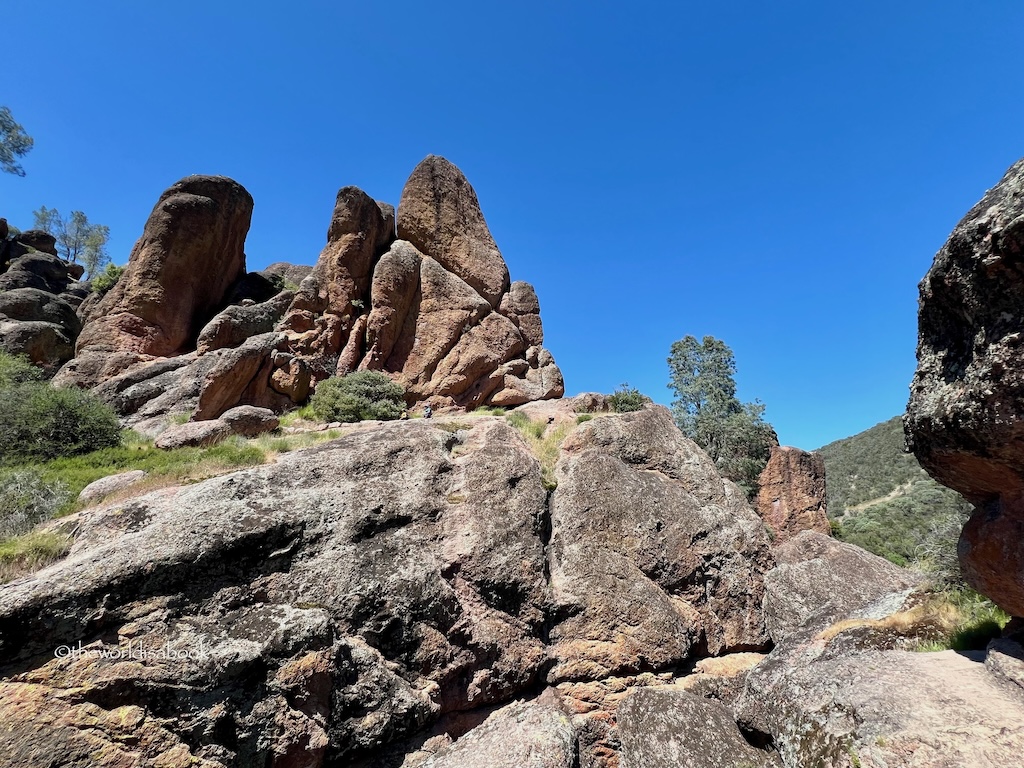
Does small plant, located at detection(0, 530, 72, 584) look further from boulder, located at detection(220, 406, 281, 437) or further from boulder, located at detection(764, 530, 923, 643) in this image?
boulder, located at detection(764, 530, 923, 643)

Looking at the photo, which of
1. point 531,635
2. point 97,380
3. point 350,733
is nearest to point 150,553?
point 350,733

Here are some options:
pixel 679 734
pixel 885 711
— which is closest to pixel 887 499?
pixel 679 734

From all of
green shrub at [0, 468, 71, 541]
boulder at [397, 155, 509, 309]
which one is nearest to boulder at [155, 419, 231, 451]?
green shrub at [0, 468, 71, 541]

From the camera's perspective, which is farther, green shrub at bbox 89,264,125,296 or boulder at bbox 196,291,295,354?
green shrub at bbox 89,264,125,296

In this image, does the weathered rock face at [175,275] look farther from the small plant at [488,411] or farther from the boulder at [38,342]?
the small plant at [488,411]

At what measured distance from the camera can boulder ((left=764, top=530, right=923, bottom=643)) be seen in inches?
379

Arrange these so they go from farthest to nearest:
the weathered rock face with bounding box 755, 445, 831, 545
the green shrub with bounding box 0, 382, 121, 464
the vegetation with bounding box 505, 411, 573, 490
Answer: the weathered rock face with bounding box 755, 445, 831, 545
the green shrub with bounding box 0, 382, 121, 464
the vegetation with bounding box 505, 411, 573, 490

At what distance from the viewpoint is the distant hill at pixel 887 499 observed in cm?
1696

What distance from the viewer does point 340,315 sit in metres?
22.8

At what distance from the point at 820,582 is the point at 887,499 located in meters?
52.2

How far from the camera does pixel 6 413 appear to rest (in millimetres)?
12773

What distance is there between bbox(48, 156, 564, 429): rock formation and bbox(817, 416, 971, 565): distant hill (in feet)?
52.6

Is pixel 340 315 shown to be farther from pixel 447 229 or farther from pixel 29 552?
pixel 29 552

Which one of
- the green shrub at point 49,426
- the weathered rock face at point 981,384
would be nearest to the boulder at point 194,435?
the green shrub at point 49,426
